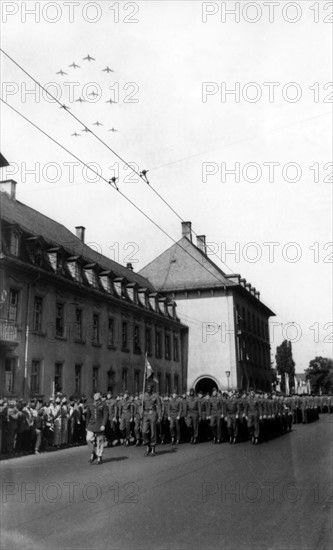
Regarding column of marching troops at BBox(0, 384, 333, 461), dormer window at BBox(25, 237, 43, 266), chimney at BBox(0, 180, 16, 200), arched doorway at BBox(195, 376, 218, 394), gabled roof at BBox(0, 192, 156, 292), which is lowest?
column of marching troops at BBox(0, 384, 333, 461)

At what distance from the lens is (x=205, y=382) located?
4694 cm

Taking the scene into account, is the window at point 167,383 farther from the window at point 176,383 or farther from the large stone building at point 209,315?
the large stone building at point 209,315

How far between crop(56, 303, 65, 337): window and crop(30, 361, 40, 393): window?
2.13 m

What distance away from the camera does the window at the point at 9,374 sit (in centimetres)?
2048

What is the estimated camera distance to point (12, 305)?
1992 centimetres

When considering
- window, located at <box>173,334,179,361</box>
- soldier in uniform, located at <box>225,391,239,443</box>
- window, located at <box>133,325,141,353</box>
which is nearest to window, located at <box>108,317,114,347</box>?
window, located at <box>133,325,141,353</box>

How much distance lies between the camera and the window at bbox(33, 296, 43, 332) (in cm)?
2278

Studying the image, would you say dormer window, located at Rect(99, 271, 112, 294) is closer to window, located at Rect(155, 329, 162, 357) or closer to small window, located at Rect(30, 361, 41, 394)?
window, located at Rect(155, 329, 162, 357)

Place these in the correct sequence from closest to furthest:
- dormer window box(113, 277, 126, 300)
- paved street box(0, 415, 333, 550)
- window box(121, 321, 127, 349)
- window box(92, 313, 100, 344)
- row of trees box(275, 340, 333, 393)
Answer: paved street box(0, 415, 333, 550)
window box(92, 313, 100, 344)
window box(121, 321, 127, 349)
dormer window box(113, 277, 126, 300)
row of trees box(275, 340, 333, 393)

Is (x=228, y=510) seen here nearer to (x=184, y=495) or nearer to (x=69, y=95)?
(x=184, y=495)

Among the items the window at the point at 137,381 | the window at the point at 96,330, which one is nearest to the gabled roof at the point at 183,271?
the window at the point at 137,381

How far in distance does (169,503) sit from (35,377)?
15.5 meters

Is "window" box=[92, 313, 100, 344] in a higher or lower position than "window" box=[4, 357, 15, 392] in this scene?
higher

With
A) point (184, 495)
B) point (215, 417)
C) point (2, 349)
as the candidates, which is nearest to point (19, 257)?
point (2, 349)
